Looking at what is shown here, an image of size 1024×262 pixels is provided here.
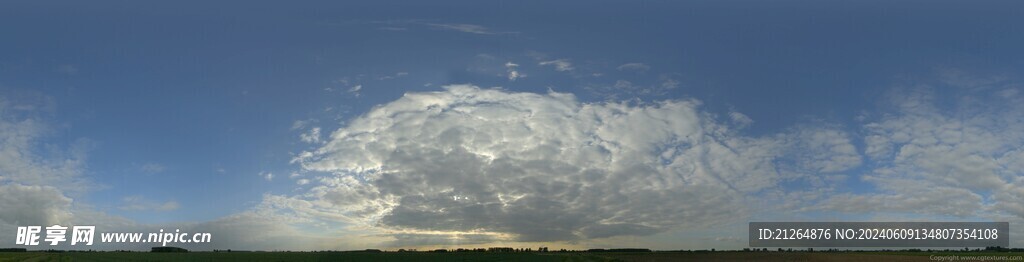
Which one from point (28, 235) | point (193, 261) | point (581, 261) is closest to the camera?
point (28, 235)

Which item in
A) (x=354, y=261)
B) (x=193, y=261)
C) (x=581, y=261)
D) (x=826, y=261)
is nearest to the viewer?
(x=826, y=261)

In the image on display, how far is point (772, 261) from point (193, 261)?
200 ft

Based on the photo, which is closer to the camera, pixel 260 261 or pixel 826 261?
pixel 826 261

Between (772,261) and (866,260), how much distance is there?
38.8 feet

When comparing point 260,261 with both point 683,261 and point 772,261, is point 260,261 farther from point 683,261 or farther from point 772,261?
point 772,261

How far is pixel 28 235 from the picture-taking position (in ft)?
128

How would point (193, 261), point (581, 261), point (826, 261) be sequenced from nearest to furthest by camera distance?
point (826, 261) → point (193, 261) → point (581, 261)

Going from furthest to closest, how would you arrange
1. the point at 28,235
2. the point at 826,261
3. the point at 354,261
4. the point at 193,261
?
1. the point at 354,261
2. the point at 193,261
3. the point at 826,261
4. the point at 28,235

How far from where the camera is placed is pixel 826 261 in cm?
6325

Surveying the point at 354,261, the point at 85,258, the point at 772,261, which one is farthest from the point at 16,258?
the point at 772,261

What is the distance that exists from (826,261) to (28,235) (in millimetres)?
62561

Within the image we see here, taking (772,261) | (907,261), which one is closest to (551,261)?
(772,261)

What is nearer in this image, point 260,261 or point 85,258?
point 85,258

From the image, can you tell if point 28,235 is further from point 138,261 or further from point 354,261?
point 354,261
